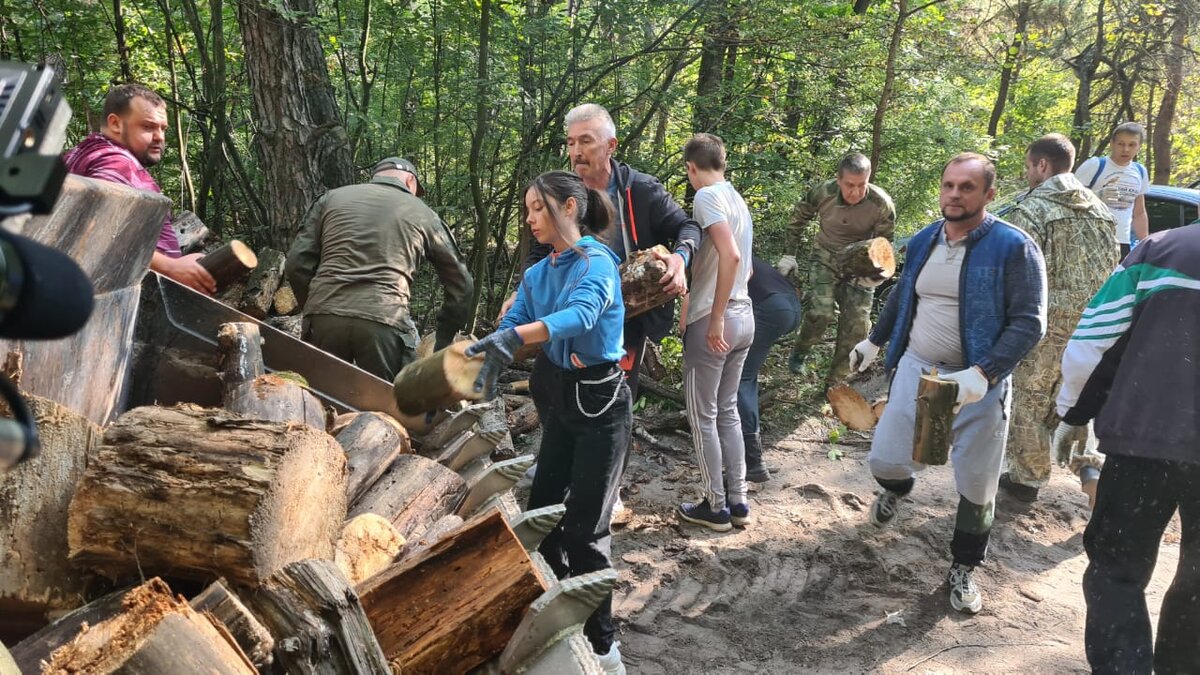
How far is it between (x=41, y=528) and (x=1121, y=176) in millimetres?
8168

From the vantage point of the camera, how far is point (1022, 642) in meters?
4.20

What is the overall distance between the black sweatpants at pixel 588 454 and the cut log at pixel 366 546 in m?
0.71

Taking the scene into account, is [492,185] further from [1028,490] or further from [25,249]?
[25,249]

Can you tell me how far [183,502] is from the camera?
7.78ft

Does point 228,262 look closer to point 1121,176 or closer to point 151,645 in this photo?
point 151,645

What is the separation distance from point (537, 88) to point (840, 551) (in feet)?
16.3

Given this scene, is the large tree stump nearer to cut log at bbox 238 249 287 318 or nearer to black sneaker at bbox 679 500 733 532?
black sneaker at bbox 679 500 733 532

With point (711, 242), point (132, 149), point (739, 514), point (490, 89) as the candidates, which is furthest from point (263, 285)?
point (739, 514)

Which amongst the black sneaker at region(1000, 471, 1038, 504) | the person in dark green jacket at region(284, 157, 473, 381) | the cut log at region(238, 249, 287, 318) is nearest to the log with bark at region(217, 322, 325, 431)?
the person in dark green jacket at region(284, 157, 473, 381)

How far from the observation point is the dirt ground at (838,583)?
13.3ft

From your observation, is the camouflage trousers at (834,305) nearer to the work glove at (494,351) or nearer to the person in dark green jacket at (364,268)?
the person in dark green jacket at (364,268)

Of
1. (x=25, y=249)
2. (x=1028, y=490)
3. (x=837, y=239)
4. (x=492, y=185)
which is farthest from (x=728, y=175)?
(x=25, y=249)

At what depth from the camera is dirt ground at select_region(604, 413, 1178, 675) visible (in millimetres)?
4055

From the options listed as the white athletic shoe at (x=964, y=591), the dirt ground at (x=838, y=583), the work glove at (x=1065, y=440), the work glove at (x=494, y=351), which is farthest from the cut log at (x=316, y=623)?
the work glove at (x=1065, y=440)
